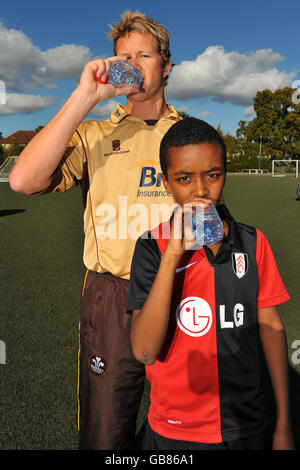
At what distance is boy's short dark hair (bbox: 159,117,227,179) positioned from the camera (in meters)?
1.51

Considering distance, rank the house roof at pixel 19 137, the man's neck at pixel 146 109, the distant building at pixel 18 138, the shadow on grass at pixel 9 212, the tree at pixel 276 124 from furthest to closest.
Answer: the house roof at pixel 19 137, the distant building at pixel 18 138, the tree at pixel 276 124, the shadow on grass at pixel 9 212, the man's neck at pixel 146 109

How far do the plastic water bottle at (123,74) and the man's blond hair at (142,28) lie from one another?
215 mm

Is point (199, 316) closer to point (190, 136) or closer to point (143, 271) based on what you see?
point (143, 271)

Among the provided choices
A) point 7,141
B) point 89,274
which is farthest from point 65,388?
point 7,141

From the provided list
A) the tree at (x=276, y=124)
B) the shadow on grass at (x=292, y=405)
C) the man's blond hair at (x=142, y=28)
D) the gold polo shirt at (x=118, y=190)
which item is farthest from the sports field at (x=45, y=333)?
the tree at (x=276, y=124)

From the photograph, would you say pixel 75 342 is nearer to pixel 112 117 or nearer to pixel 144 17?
pixel 112 117

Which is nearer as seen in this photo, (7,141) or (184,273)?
(184,273)

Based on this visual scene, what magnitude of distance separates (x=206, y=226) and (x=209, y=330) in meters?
0.45

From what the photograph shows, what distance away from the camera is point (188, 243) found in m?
1.29

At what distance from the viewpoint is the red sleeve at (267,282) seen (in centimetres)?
158

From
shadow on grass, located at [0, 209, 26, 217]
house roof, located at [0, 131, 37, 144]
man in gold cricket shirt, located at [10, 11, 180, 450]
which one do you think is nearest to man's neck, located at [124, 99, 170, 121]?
man in gold cricket shirt, located at [10, 11, 180, 450]

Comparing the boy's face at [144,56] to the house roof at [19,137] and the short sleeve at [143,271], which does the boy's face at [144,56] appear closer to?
the short sleeve at [143,271]

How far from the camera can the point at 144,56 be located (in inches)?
76.1
